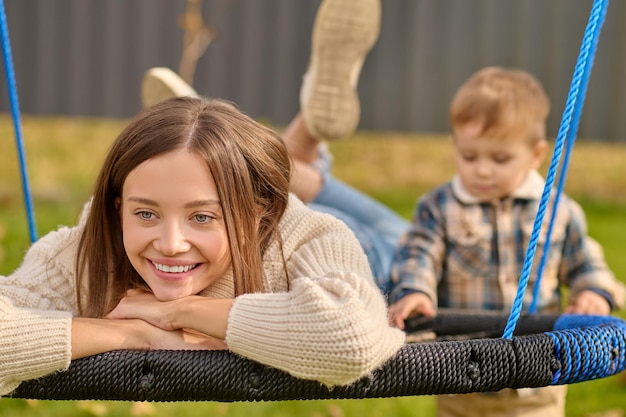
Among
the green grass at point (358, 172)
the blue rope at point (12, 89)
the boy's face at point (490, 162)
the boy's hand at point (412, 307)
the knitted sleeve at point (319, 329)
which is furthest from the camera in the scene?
the green grass at point (358, 172)

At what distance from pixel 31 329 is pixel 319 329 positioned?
0.44 meters

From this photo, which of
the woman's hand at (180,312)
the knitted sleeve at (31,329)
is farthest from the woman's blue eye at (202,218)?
the knitted sleeve at (31,329)

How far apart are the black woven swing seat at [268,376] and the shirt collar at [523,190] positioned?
0.98m

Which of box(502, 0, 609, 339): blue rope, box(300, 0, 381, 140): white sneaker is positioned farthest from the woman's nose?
box(300, 0, 381, 140): white sneaker

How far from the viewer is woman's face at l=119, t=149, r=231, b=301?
4.62 ft

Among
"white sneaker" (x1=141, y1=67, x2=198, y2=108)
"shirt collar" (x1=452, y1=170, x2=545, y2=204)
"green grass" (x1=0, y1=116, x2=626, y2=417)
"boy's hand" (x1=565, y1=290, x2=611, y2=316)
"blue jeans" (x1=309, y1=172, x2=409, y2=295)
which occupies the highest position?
"white sneaker" (x1=141, y1=67, x2=198, y2=108)

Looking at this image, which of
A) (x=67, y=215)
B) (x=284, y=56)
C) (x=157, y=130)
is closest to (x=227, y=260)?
(x=157, y=130)

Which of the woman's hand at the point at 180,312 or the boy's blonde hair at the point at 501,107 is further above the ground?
the boy's blonde hair at the point at 501,107

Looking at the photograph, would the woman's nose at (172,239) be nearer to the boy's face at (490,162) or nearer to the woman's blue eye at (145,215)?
the woman's blue eye at (145,215)

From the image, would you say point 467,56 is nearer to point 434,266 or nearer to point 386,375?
point 434,266

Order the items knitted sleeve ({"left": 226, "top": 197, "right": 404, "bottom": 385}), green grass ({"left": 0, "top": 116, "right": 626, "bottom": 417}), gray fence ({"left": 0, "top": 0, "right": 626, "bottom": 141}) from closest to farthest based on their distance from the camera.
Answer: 1. knitted sleeve ({"left": 226, "top": 197, "right": 404, "bottom": 385})
2. green grass ({"left": 0, "top": 116, "right": 626, "bottom": 417})
3. gray fence ({"left": 0, "top": 0, "right": 626, "bottom": 141})

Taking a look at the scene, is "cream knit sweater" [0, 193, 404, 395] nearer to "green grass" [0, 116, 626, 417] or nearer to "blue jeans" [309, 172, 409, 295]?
"blue jeans" [309, 172, 409, 295]

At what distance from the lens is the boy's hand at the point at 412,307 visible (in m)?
2.19

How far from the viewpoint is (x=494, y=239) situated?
2344 millimetres
